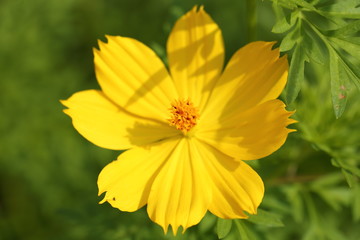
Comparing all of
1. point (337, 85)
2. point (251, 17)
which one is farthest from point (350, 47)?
point (251, 17)

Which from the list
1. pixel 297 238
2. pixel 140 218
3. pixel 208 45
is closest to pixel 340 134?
pixel 208 45

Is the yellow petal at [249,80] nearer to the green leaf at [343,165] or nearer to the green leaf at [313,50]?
the green leaf at [313,50]

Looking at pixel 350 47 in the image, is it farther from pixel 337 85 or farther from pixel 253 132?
pixel 253 132

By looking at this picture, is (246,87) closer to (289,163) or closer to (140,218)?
(289,163)

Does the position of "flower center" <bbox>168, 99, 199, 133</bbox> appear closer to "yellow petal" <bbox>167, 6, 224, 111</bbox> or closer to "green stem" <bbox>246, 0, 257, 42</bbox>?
"yellow petal" <bbox>167, 6, 224, 111</bbox>

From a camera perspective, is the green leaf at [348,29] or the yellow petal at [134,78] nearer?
the green leaf at [348,29]

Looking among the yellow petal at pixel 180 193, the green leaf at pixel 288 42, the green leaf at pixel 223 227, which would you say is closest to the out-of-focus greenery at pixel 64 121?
the yellow petal at pixel 180 193
